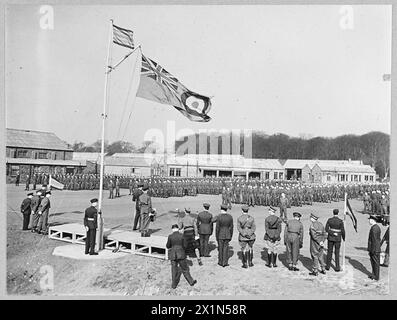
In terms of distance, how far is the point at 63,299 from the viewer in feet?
17.3

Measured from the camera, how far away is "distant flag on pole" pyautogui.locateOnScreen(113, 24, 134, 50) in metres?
5.41

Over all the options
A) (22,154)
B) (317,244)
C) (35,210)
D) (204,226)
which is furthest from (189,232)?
(22,154)

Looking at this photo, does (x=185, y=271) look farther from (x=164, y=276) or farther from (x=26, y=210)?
(x=26, y=210)

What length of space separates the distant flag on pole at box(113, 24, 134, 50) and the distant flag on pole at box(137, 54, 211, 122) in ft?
1.14

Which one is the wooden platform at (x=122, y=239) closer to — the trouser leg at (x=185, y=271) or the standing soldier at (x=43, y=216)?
the standing soldier at (x=43, y=216)

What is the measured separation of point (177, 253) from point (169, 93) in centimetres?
275

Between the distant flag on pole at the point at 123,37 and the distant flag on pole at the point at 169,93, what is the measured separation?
0.35 m

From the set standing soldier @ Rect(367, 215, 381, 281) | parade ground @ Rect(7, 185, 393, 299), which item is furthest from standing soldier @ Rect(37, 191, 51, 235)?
standing soldier @ Rect(367, 215, 381, 281)

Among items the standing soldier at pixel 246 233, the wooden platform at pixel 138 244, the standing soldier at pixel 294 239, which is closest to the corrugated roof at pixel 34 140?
the wooden platform at pixel 138 244

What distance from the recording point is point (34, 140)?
618 centimetres

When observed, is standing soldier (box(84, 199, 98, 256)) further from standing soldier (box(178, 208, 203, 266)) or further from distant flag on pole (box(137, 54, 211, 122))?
distant flag on pole (box(137, 54, 211, 122))

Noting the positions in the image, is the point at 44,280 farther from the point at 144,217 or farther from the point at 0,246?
the point at 144,217
